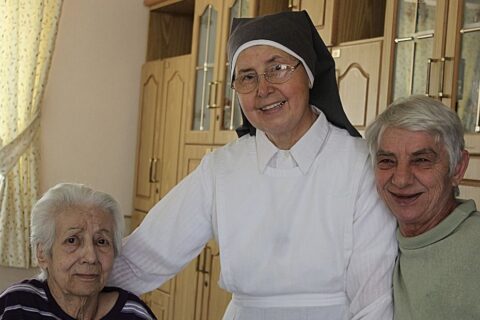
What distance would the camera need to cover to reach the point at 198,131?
166 inches

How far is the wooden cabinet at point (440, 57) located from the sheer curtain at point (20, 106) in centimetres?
242

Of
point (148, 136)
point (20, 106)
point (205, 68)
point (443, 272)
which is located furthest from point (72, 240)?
point (148, 136)

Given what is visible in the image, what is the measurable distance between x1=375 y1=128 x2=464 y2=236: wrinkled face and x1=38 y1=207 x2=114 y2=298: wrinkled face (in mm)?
762

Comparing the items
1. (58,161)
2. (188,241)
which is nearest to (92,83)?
(58,161)

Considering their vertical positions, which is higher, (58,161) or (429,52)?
(429,52)

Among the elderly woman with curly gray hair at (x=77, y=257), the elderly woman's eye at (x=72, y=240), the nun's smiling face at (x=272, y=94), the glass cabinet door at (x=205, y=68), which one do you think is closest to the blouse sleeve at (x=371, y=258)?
the nun's smiling face at (x=272, y=94)

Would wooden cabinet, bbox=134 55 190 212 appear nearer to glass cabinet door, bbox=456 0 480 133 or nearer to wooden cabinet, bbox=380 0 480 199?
wooden cabinet, bbox=380 0 480 199

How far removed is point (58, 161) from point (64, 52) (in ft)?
2.43

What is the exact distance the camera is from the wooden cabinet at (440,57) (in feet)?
8.22

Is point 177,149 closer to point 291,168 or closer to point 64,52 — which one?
point 64,52

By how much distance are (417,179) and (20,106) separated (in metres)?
3.38

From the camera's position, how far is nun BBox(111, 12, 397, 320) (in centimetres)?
161

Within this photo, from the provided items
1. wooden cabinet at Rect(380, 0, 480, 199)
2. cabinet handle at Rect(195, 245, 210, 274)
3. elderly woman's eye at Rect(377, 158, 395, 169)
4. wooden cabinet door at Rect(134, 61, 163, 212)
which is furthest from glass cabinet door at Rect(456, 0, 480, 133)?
wooden cabinet door at Rect(134, 61, 163, 212)

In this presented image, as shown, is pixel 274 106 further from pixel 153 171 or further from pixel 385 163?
pixel 153 171
